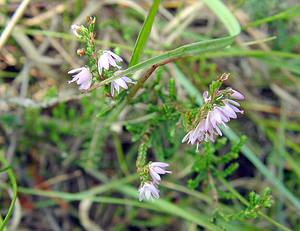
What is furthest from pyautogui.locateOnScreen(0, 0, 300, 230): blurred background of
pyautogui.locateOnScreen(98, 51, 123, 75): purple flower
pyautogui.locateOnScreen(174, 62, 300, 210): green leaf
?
pyautogui.locateOnScreen(98, 51, 123, 75): purple flower

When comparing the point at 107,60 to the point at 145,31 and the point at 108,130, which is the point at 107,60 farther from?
the point at 108,130

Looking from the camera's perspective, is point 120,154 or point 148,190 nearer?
point 148,190

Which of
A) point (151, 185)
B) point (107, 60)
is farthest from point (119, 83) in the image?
point (151, 185)

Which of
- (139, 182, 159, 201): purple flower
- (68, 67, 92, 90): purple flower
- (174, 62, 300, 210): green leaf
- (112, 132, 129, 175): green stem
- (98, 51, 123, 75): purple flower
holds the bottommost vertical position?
(139, 182, 159, 201): purple flower

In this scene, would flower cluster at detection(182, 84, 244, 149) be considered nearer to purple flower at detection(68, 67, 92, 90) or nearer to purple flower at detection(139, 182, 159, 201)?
purple flower at detection(139, 182, 159, 201)

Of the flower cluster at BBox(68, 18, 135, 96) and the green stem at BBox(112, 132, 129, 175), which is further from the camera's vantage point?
the green stem at BBox(112, 132, 129, 175)

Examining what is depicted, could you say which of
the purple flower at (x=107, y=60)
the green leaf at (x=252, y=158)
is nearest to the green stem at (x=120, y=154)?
the green leaf at (x=252, y=158)

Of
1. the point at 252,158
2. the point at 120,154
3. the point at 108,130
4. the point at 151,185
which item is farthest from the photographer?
the point at 120,154

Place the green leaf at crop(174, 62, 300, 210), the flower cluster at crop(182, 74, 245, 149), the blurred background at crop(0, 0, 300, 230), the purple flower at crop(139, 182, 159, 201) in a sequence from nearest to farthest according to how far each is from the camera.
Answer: the flower cluster at crop(182, 74, 245, 149) → the purple flower at crop(139, 182, 159, 201) → the green leaf at crop(174, 62, 300, 210) → the blurred background at crop(0, 0, 300, 230)

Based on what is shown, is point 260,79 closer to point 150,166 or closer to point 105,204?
point 105,204
